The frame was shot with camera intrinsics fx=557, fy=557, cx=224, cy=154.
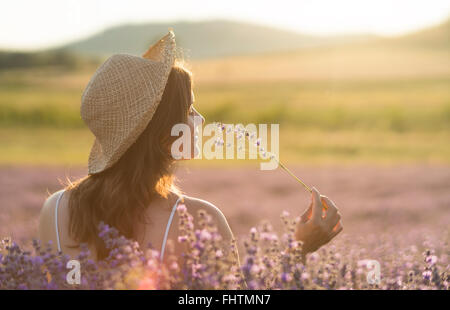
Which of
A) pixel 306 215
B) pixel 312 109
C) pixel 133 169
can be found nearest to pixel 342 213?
pixel 306 215

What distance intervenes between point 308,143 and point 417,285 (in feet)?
80.3

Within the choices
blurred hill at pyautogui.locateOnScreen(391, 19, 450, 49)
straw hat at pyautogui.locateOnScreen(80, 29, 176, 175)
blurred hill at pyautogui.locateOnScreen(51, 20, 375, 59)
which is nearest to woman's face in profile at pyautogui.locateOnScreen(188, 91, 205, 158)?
Answer: straw hat at pyautogui.locateOnScreen(80, 29, 176, 175)

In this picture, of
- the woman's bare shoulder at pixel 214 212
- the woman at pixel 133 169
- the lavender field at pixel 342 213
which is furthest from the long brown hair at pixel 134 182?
the lavender field at pixel 342 213

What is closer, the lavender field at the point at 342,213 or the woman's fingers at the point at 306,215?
the lavender field at the point at 342,213

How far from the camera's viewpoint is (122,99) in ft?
8.14

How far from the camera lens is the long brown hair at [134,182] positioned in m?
2.39

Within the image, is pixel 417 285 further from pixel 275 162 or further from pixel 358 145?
pixel 358 145

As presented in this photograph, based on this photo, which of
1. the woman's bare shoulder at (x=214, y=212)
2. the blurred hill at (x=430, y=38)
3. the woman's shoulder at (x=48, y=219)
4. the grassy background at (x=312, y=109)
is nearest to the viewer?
the woman's bare shoulder at (x=214, y=212)

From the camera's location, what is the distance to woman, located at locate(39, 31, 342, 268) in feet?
7.83

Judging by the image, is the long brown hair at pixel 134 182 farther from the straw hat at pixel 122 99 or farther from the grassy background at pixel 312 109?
the grassy background at pixel 312 109

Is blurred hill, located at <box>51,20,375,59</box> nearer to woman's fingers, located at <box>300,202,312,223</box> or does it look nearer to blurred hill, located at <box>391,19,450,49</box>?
blurred hill, located at <box>391,19,450,49</box>

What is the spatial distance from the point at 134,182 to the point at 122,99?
1.24 ft

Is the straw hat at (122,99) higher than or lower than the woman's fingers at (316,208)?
higher
